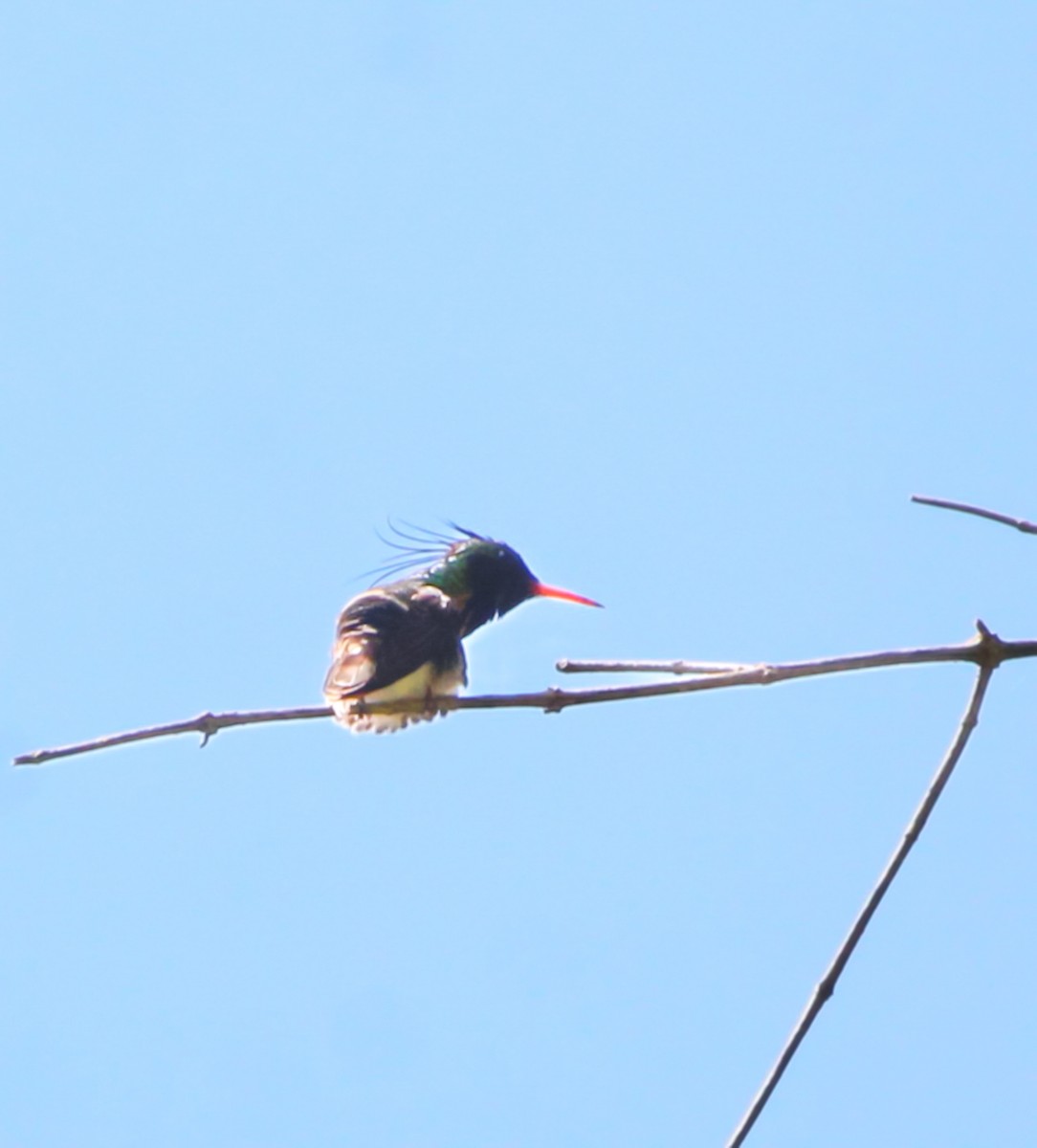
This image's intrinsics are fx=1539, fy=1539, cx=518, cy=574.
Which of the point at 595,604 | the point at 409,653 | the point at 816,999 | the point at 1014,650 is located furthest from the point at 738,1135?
the point at 595,604

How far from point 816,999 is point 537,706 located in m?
0.83

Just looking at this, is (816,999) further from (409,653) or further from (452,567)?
(452,567)

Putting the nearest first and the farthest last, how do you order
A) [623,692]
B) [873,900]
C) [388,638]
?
[873,900] → [623,692] → [388,638]

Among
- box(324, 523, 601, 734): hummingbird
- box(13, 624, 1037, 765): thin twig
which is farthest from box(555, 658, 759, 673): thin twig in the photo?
box(324, 523, 601, 734): hummingbird

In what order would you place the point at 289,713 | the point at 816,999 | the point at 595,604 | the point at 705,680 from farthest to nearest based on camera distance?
1. the point at 595,604
2. the point at 289,713
3. the point at 705,680
4. the point at 816,999

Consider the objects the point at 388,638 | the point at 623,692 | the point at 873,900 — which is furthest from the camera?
the point at 388,638

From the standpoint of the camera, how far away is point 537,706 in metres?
2.84

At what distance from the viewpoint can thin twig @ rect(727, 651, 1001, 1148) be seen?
81.0 inches

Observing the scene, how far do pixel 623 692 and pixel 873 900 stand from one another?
22.9 inches

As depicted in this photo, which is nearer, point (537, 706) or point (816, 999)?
point (816, 999)

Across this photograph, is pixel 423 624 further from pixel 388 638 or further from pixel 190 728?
pixel 190 728

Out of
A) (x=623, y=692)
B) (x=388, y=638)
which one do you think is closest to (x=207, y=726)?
(x=623, y=692)

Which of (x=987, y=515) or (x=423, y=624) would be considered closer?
(x=987, y=515)

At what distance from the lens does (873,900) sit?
2.21 meters
